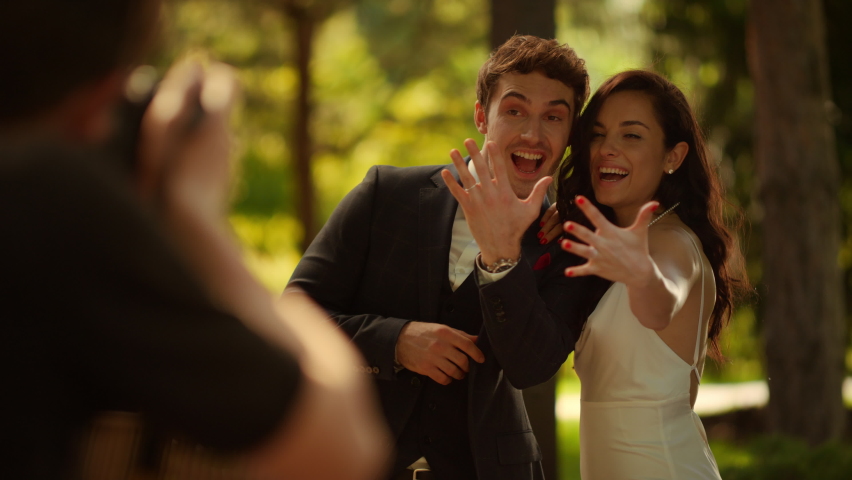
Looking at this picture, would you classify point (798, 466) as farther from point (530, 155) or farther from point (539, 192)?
point (539, 192)

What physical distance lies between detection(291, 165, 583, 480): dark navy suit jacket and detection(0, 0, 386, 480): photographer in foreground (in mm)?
1739

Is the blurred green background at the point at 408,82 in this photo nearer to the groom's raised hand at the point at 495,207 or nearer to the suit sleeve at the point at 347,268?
the suit sleeve at the point at 347,268

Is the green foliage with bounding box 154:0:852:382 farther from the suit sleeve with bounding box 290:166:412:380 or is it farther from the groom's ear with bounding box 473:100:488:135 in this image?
the suit sleeve with bounding box 290:166:412:380

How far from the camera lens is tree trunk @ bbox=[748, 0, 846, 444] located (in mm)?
6965

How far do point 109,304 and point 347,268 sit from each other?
2296 mm

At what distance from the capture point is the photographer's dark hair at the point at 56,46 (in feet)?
2.87

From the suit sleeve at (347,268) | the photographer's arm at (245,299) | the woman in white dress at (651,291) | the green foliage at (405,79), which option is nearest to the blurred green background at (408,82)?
the green foliage at (405,79)

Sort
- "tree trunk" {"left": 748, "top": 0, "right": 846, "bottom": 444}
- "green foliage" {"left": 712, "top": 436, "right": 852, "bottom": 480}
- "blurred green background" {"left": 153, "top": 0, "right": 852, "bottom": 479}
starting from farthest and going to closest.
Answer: "blurred green background" {"left": 153, "top": 0, "right": 852, "bottom": 479} < "tree trunk" {"left": 748, "top": 0, "right": 846, "bottom": 444} < "green foliage" {"left": 712, "top": 436, "right": 852, "bottom": 480}

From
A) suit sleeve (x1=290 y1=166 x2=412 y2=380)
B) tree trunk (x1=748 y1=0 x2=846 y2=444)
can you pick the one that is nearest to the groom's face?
suit sleeve (x1=290 y1=166 x2=412 y2=380)

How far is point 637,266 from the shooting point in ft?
7.70

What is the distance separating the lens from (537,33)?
4719mm

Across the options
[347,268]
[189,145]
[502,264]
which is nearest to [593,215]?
[502,264]

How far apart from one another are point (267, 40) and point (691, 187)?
1409 centimetres

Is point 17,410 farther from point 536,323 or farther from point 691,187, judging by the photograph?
point 691,187
